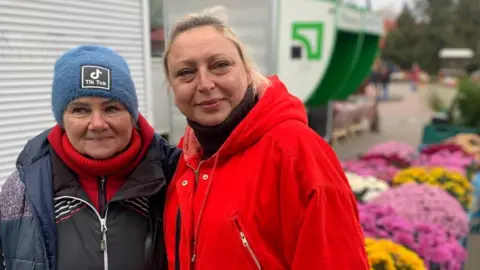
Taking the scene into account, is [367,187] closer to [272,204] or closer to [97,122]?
[272,204]

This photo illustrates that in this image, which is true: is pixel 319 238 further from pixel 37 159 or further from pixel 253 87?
pixel 37 159

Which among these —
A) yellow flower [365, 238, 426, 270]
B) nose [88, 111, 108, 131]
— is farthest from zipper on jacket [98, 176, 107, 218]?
yellow flower [365, 238, 426, 270]

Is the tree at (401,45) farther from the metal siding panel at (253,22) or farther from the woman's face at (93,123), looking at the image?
Answer: the woman's face at (93,123)

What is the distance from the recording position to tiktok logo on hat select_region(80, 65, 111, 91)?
152 cm

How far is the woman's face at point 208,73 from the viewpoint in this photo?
4.49ft

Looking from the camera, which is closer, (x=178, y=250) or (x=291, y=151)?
(x=291, y=151)

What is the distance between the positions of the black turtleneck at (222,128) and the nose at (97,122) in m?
0.31

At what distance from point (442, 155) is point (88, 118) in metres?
4.12

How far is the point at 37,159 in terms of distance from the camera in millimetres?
1574

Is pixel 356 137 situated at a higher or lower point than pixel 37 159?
lower

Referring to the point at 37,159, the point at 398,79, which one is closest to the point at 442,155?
the point at 37,159

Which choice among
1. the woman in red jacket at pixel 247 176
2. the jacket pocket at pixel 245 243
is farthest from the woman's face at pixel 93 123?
the jacket pocket at pixel 245 243

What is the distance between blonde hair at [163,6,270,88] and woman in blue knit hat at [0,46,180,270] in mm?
288

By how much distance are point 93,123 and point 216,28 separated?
20.4 inches
